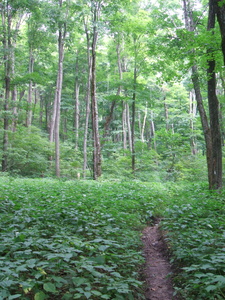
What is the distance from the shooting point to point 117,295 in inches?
98.3

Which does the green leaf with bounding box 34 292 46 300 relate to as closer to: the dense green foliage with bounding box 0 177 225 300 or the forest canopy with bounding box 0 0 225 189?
the dense green foliage with bounding box 0 177 225 300

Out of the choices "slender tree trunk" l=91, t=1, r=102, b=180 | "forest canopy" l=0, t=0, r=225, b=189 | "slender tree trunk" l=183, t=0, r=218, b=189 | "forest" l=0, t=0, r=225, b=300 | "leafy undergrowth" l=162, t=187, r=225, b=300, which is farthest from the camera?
"slender tree trunk" l=91, t=1, r=102, b=180

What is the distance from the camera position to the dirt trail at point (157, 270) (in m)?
3.07

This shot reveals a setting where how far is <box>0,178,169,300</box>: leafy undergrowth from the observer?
237 cm

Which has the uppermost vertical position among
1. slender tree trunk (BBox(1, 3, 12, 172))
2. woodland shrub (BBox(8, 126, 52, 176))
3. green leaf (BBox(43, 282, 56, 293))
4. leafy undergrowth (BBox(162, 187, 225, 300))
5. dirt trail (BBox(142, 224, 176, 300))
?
slender tree trunk (BBox(1, 3, 12, 172))

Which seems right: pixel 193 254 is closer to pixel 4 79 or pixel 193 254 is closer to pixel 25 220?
pixel 25 220

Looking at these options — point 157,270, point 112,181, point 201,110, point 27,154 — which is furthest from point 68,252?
point 27,154

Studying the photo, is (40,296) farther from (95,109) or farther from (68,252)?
(95,109)

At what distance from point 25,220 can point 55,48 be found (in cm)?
2213

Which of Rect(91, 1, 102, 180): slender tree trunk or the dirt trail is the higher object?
Rect(91, 1, 102, 180): slender tree trunk

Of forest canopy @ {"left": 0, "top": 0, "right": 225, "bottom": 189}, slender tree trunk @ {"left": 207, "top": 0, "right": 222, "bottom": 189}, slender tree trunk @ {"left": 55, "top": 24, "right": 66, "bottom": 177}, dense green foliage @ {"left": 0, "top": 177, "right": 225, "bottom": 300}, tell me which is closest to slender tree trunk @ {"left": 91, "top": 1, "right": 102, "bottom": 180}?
forest canopy @ {"left": 0, "top": 0, "right": 225, "bottom": 189}

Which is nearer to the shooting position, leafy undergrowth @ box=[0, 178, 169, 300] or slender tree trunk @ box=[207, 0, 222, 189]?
leafy undergrowth @ box=[0, 178, 169, 300]

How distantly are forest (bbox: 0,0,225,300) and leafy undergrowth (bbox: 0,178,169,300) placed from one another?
0.02 metres

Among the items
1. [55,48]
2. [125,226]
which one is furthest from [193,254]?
[55,48]
